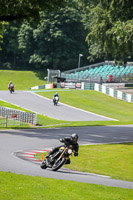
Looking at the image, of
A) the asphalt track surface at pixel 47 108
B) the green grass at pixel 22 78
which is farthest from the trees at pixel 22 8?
the green grass at pixel 22 78

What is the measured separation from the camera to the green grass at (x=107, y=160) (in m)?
18.1

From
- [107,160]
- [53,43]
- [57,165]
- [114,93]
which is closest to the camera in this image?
[57,165]

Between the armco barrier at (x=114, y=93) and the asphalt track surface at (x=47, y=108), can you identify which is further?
the armco barrier at (x=114, y=93)

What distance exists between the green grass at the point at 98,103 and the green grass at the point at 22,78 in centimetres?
2338

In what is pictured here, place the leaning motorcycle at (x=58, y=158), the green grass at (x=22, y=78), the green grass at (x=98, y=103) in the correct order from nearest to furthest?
the leaning motorcycle at (x=58, y=158) → the green grass at (x=98, y=103) → the green grass at (x=22, y=78)

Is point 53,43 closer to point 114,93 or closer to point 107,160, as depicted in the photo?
point 114,93

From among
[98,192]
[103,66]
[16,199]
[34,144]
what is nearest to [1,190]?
Answer: [16,199]

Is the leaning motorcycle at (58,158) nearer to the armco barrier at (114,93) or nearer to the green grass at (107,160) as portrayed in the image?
the green grass at (107,160)

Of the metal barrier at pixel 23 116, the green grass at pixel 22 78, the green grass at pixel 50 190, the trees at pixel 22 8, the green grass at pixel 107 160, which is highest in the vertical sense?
the trees at pixel 22 8

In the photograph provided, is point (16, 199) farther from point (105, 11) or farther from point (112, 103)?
point (112, 103)

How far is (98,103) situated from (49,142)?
93.1ft

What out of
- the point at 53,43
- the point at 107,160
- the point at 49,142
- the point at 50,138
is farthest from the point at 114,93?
the point at 107,160

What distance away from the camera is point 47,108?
4697 cm

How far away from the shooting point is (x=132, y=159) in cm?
2119
